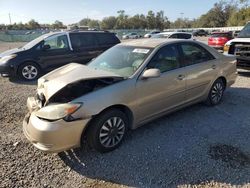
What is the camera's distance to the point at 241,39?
7934mm

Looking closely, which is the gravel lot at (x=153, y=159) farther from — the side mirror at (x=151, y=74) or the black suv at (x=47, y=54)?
the black suv at (x=47, y=54)

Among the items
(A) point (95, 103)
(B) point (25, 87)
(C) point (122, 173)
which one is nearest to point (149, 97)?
(A) point (95, 103)

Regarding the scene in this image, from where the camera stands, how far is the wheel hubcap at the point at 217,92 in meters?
5.23

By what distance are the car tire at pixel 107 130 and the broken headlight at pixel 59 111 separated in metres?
0.36

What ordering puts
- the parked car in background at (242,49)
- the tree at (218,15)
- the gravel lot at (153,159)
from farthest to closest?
the tree at (218,15)
the parked car in background at (242,49)
the gravel lot at (153,159)

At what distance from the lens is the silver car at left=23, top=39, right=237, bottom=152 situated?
311 cm

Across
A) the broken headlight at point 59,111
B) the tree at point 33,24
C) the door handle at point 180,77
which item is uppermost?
the tree at point 33,24

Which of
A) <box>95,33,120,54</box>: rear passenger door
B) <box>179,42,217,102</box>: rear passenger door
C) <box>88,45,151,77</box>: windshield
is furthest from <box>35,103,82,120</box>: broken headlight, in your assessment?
<box>95,33,120,54</box>: rear passenger door

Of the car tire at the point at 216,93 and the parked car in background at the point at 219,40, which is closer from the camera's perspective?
the car tire at the point at 216,93

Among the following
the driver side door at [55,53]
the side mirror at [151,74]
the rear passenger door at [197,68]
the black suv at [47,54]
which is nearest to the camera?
the side mirror at [151,74]

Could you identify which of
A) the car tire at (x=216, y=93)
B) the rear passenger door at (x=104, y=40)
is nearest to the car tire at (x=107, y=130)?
the car tire at (x=216, y=93)

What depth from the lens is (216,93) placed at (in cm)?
529

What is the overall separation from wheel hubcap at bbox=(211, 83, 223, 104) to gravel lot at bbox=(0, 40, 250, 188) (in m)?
0.62

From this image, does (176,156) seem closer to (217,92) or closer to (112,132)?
(112,132)
